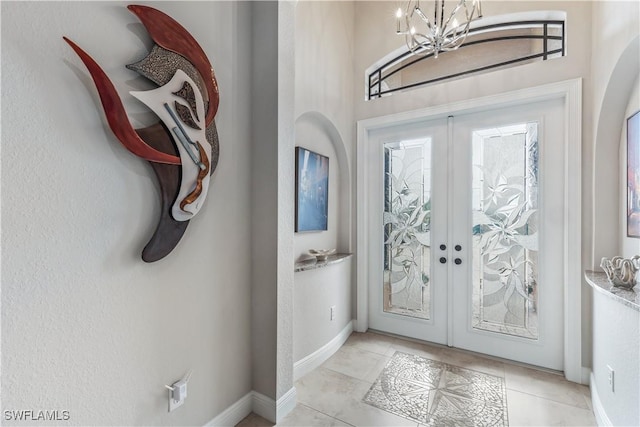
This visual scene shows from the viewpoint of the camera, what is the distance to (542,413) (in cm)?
193

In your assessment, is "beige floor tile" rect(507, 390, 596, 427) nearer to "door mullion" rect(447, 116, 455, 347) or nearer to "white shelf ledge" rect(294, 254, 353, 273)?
"door mullion" rect(447, 116, 455, 347)

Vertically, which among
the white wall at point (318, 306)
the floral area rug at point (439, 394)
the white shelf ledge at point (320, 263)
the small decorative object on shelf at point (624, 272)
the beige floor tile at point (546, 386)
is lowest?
the beige floor tile at point (546, 386)

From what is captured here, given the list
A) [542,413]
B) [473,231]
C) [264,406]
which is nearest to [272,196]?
[264,406]

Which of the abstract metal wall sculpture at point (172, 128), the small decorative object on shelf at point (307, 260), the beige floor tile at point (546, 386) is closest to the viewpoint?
the abstract metal wall sculpture at point (172, 128)

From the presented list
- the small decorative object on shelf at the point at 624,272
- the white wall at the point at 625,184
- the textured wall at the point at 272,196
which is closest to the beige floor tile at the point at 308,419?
the textured wall at the point at 272,196

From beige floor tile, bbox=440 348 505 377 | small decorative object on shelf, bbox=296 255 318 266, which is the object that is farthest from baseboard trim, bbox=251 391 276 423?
beige floor tile, bbox=440 348 505 377

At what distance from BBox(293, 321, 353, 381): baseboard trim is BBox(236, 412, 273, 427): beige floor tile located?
48cm

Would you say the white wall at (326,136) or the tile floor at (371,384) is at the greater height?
the white wall at (326,136)

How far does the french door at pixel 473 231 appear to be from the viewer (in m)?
2.48

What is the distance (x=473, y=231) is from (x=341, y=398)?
1.89m

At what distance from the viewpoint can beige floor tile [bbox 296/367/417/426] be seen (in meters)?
1.88

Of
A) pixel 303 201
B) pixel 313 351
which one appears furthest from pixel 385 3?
pixel 313 351

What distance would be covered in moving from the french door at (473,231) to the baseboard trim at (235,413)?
174cm

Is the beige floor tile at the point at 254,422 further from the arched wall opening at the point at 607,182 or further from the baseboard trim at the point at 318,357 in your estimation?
the arched wall opening at the point at 607,182
